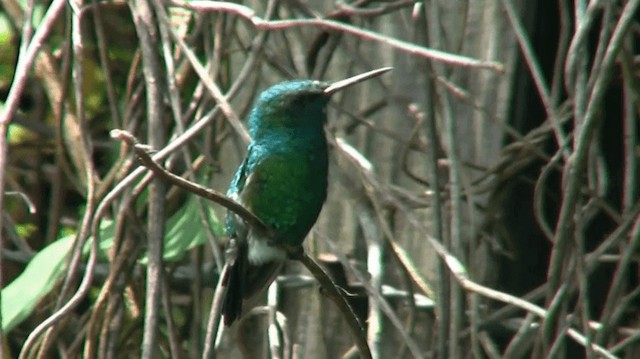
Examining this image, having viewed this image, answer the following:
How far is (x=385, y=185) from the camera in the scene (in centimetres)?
261

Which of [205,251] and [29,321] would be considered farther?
[29,321]

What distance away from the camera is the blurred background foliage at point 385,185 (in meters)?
2.42

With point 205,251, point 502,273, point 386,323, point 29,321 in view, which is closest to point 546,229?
point 502,273

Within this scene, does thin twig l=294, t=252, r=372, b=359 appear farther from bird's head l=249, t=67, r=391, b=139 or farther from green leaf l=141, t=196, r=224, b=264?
green leaf l=141, t=196, r=224, b=264

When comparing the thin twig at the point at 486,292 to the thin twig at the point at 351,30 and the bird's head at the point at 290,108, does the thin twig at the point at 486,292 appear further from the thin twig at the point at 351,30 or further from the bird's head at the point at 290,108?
the bird's head at the point at 290,108

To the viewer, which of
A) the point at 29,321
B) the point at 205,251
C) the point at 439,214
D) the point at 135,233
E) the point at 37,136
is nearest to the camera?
the point at 439,214

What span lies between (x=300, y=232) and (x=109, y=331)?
22.5 inches

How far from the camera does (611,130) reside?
123 inches

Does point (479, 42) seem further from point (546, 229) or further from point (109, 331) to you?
point (109, 331)

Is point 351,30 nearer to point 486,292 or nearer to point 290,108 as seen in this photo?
point 486,292

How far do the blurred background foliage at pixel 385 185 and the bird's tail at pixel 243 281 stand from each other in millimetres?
68

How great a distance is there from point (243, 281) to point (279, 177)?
34cm

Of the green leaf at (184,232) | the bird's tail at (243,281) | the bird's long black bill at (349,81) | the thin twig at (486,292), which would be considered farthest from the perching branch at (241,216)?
the green leaf at (184,232)

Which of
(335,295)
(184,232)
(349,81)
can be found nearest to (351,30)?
(349,81)
